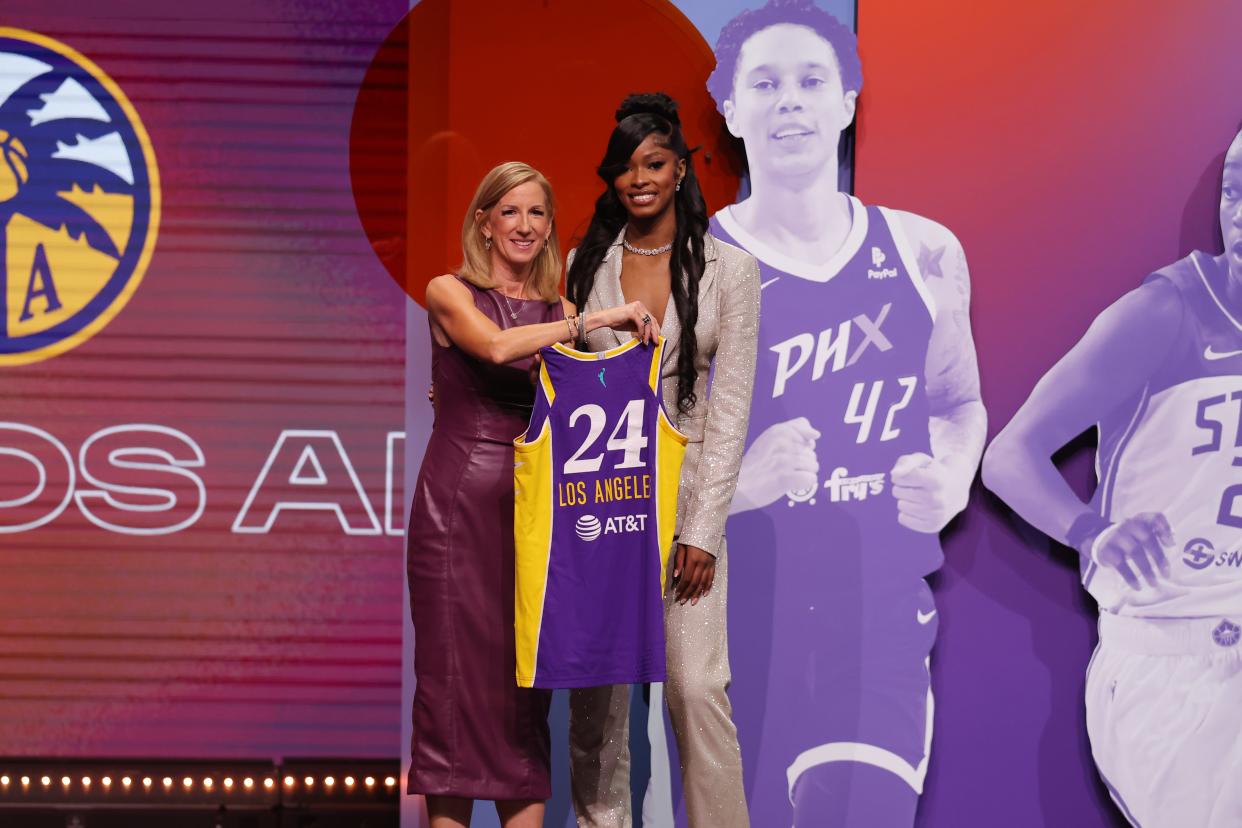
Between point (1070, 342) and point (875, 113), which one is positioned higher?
point (875, 113)

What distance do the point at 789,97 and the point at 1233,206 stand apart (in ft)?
4.84

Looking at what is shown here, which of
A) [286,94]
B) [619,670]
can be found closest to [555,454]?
[619,670]

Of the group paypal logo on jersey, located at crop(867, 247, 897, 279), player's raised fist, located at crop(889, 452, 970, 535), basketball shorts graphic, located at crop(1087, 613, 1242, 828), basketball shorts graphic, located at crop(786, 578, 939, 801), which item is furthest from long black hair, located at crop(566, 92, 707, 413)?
basketball shorts graphic, located at crop(1087, 613, 1242, 828)

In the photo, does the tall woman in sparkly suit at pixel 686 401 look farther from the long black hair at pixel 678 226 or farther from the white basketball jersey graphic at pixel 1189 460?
the white basketball jersey graphic at pixel 1189 460

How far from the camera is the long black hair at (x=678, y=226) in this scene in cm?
302

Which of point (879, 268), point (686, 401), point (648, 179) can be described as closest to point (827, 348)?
point (879, 268)

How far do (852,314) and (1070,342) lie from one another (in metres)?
0.74

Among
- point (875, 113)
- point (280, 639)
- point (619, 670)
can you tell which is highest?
point (875, 113)

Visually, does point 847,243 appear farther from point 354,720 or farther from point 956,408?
point 354,720

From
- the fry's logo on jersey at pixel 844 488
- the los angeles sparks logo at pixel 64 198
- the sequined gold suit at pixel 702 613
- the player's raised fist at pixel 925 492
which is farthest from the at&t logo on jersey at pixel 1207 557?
the los angeles sparks logo at pixel 64 198

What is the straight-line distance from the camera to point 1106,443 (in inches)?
149

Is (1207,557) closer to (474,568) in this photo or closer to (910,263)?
(910,263)

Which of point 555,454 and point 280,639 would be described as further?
point 280,639

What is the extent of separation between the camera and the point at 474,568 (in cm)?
290
